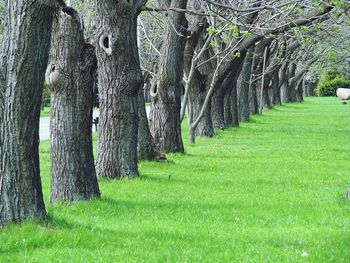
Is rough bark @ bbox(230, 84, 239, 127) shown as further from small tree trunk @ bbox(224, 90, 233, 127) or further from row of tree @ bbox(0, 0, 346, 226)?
row of tree @ bbox(0, 0, 346, 226)

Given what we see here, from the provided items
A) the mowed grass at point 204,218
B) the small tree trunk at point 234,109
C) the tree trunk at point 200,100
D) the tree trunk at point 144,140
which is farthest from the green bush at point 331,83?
the mowed grass at point 204,218

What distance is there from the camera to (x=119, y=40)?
557 inches

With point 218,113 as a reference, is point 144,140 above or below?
below

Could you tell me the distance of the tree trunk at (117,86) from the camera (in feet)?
46.5

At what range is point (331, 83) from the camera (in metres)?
109

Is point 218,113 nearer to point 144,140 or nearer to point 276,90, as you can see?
point 144,140

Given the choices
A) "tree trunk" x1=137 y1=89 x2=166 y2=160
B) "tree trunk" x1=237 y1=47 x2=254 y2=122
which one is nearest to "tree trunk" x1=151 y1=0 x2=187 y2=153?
"tree trunk" x1=137 y1=89 x2=166 y2=160

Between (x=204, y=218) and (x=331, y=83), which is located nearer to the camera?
(x=204, y=218)

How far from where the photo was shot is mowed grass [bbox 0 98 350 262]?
7773 millimetres

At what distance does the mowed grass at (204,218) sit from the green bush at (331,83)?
8564cm

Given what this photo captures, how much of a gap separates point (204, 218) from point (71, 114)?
2.57 m

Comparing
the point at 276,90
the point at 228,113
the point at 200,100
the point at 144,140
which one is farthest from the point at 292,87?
the point at 144,140

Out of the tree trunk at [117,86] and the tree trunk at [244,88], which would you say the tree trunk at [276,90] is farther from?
the tree trunk at [117,86]

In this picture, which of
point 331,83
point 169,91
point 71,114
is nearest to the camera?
point 71,114
